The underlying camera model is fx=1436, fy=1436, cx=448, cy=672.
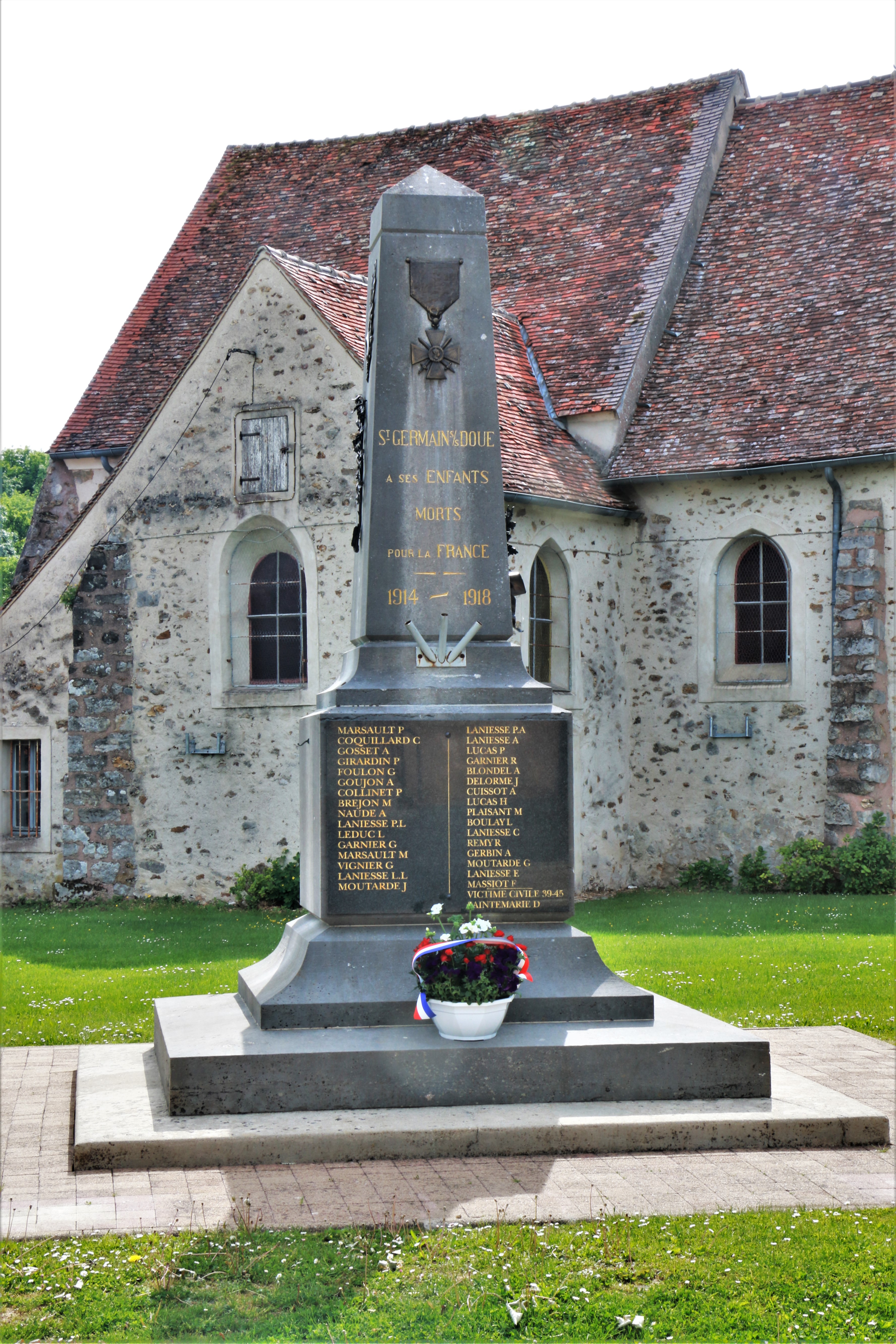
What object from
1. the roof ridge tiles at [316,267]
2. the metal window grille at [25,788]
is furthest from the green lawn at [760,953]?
the roof ridge tiles at [316,267]

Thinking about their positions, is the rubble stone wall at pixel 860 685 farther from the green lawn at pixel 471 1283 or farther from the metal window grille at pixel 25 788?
the green lawn at pixel 471 1283

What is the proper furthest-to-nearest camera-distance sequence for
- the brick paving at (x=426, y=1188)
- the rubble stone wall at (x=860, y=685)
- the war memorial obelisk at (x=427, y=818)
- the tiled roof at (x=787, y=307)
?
1. the tiled roof at (x=787, y=307)
2. the rubble stone wall at (x=860, y=685)
3. the war memorial obelisk at (x=427, y=818)
4. the brick paving at (x=426, y=1188)

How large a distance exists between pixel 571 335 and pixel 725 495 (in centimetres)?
327

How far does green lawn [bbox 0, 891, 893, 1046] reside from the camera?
9711mm

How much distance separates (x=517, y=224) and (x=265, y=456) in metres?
6.87

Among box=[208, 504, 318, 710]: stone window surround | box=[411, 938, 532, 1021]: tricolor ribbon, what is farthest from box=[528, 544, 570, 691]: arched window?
box=[411, 938, 532, 1021]: tricolor ribbon

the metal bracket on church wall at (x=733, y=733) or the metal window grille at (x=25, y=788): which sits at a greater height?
the metal bracket on church wall at (x=733, y=733)

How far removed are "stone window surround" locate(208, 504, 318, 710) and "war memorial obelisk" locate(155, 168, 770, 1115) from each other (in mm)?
8089

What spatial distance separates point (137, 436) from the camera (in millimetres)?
17484

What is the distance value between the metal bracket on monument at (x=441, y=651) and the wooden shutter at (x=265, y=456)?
909cm

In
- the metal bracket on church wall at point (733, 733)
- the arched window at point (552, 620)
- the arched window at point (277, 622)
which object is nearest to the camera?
the arched window at point (277, 622)

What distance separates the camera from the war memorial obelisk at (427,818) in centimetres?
677

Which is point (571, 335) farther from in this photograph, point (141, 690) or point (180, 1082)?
point (180, 1082)

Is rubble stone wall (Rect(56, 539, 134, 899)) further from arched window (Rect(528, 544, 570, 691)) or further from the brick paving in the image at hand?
the brick paving
